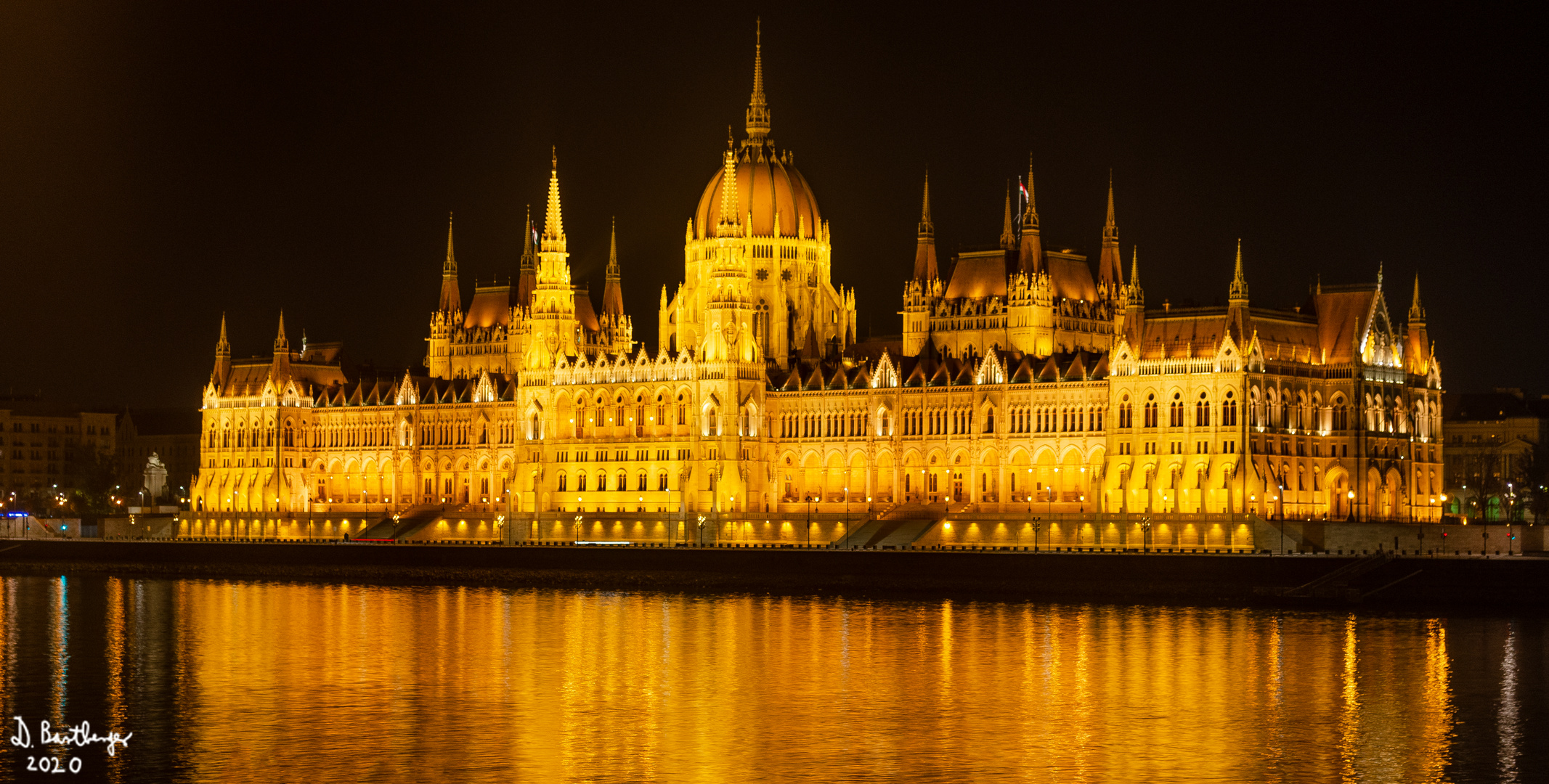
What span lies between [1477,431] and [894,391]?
163 ft

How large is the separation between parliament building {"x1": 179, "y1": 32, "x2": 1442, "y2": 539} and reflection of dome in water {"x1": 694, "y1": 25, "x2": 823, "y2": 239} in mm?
215

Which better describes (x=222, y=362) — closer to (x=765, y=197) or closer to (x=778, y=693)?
(x=765, y=197)

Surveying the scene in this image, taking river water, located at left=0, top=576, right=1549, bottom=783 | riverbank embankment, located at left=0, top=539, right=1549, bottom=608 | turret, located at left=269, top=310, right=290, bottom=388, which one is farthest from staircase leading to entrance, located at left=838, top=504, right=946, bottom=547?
turret, located at left=269, top=310, right=290, bottom=388

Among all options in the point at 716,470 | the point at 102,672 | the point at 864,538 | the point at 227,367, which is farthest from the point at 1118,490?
the point at 227,367

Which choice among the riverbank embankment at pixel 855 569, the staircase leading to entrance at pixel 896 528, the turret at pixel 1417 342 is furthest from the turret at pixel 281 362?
the turret at pixel 1417 342

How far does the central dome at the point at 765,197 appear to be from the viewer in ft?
506

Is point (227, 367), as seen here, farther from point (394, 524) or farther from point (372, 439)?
point (394, 524)

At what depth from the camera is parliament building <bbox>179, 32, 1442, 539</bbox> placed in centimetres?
12369
